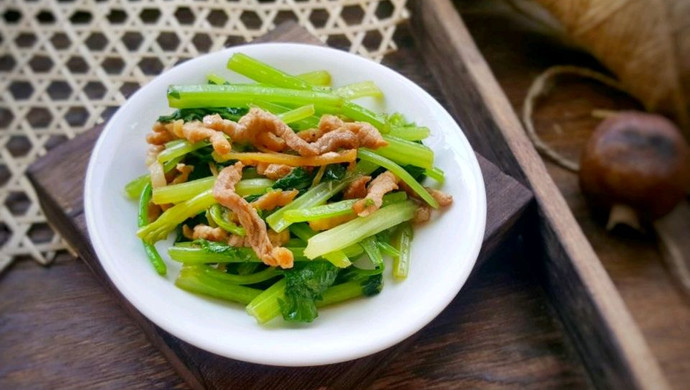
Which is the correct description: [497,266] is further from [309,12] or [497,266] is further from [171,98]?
[309,12]

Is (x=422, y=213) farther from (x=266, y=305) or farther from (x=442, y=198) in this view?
(x=266, y=305)

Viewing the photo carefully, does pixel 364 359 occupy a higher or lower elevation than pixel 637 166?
lower

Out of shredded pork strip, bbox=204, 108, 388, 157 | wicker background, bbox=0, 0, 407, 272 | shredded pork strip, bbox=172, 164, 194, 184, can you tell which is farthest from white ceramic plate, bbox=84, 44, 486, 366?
wicker background, bbox=0, 0, 407, 272

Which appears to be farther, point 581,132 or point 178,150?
point 581,132

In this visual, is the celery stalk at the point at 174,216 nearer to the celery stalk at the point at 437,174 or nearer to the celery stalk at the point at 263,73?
the celery stalk at the point at 263,73

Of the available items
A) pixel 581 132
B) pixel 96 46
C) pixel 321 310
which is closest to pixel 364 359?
pixel 321 310

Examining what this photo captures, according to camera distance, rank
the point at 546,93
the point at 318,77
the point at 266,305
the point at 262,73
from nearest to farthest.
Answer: the point at 266,305 < the point at 262,73 < the point at 318,77 < the point at 546,93

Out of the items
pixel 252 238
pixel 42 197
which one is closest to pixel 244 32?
pixel 42 197
